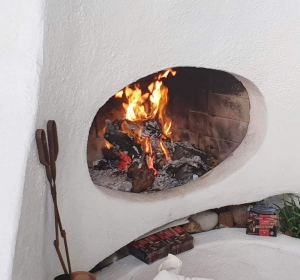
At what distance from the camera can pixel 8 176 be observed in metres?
1.00

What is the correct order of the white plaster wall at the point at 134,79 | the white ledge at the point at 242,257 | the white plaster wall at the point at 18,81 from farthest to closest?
1. the white ledge at the point at 242,257
2. the white plaster wall at the point at 134,79
3. the white plaster wall at the point at 18,81

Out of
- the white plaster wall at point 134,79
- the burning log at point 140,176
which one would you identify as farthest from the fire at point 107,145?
the white plaster wall at point 134,79

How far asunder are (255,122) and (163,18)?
2.01 ft

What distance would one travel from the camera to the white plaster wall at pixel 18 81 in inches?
39.7

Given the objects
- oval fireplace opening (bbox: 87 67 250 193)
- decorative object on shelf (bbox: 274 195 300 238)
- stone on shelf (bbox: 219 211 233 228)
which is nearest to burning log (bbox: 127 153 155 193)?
oval fireplace opening (bbox: 87 67 250 193)

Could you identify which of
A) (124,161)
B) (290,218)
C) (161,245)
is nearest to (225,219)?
(290,218)

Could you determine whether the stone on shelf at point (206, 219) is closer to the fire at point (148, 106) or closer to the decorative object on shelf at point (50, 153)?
the fire at point (148, 106)

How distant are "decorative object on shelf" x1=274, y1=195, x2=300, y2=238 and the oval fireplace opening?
0.31m

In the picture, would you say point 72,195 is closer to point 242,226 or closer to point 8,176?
point 8,176

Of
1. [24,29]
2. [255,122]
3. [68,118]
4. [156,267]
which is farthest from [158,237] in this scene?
[24,29]

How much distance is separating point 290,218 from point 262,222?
114mm

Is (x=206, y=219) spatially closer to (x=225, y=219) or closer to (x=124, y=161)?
(x=225, y=219)

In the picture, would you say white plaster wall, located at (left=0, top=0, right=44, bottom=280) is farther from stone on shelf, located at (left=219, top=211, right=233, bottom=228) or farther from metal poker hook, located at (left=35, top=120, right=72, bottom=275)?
stone on shelf, located at (left=219, top=211, right=233, bottom=228)

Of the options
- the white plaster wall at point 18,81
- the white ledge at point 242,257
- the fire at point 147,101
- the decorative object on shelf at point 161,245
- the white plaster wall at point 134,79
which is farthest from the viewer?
the fire at point 147,101
